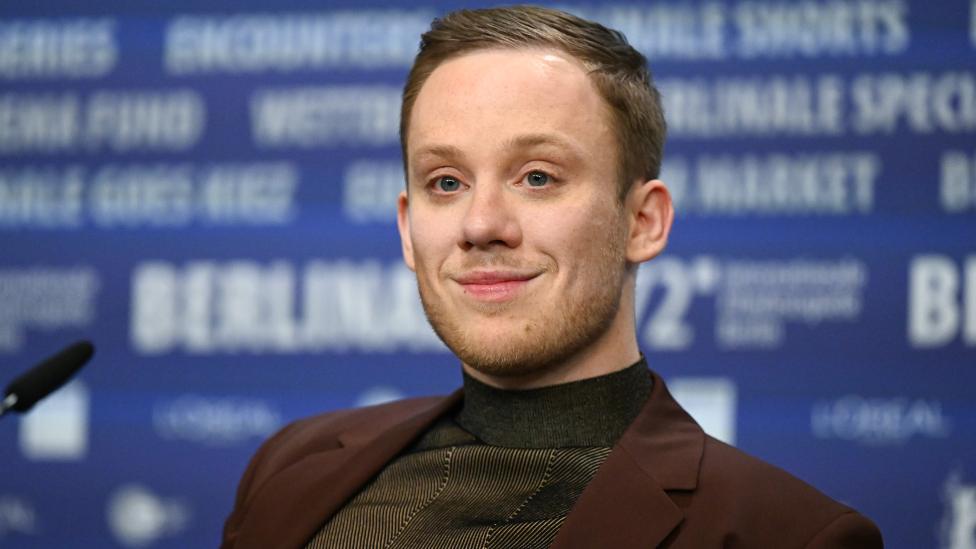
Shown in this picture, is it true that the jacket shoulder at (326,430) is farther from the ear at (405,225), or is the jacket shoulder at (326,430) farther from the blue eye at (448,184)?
the blue eye at (448,184)

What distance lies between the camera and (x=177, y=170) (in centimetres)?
310

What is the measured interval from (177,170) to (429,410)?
4.82ft

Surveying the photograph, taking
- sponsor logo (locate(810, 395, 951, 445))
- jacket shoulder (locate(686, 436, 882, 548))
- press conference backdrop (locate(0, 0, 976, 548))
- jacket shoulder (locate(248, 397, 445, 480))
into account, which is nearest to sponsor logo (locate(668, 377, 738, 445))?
press conference backdrop (locate(0, 0, 976, 548))

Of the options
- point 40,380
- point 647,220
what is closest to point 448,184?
point 647,220

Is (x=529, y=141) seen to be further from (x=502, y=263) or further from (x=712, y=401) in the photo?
(x=712, y=401)

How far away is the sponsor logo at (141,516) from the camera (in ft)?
9.95

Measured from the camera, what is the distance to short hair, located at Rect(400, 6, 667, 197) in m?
1.73

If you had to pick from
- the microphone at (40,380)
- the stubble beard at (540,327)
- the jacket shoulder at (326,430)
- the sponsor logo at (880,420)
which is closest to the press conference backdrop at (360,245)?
the sponsor logo at (880,420)

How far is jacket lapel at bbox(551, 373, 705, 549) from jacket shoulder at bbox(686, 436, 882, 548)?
3 centimetres

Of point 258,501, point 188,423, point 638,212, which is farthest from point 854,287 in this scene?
point 188,423

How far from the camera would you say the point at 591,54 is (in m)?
1.73

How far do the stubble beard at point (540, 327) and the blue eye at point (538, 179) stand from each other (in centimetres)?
13

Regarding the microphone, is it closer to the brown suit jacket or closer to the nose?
the brown suit jacket

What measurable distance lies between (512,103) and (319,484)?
633mm
